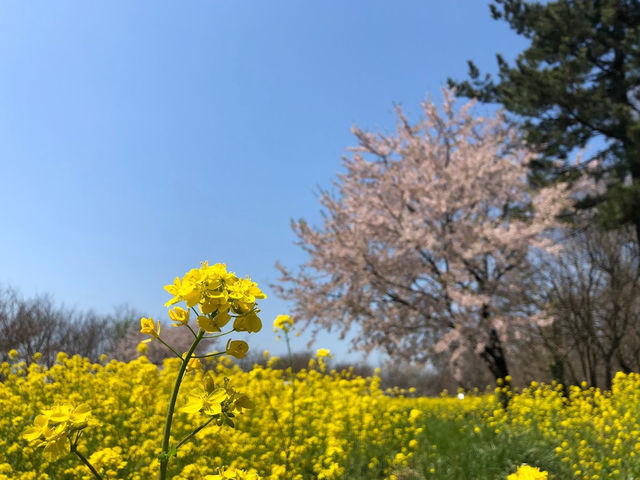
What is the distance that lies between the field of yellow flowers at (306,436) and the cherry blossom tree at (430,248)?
12.1 ft

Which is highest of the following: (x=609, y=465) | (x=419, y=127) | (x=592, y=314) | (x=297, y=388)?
(x=419, y=127)

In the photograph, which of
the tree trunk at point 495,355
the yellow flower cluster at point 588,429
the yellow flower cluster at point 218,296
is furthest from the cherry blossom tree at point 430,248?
the yellow flower cluster at point 218,296

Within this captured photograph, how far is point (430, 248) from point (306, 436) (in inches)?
250

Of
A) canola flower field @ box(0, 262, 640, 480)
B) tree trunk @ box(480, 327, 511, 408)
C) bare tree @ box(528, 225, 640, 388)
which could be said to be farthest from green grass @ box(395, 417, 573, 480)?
bare tree @ box(528, 225, 640, 388)

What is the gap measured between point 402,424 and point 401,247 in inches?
219

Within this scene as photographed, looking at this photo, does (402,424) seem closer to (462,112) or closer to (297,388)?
(297,388)

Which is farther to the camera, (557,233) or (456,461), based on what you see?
(557,233)

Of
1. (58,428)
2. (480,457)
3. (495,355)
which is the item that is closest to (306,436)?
(480,457)

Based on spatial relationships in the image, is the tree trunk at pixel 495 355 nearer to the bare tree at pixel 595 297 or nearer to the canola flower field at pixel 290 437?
the canola flower field at pixel 290 437

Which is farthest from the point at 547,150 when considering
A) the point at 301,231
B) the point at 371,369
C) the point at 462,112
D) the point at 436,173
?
the point at 371,369

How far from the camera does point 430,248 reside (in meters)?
11.0

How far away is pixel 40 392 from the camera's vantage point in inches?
245

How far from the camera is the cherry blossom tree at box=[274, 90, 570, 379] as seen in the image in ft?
35.3

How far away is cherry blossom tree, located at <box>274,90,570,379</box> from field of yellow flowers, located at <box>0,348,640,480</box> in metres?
3.69
